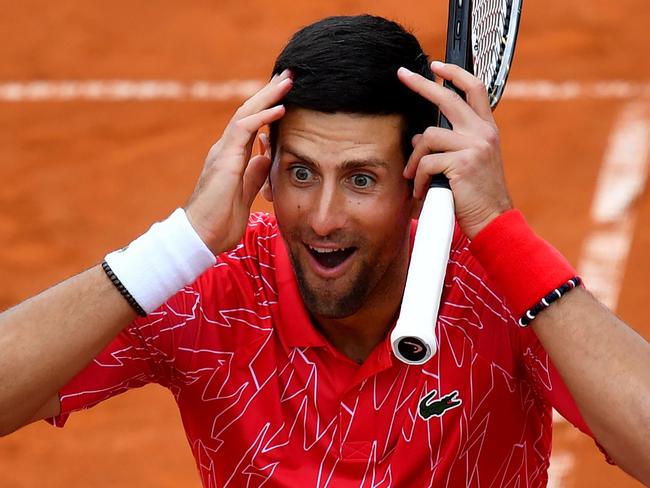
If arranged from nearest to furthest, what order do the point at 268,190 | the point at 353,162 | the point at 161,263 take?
the point at 161,263 < the point at 353,162 < the point at 268,190

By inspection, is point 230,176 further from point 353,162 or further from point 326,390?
point 326,390

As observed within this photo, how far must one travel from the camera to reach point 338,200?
415 centimetres

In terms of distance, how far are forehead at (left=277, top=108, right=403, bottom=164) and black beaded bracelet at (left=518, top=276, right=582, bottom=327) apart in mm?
674

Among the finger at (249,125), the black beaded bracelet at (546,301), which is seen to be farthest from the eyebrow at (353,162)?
the black beaded bracelet at (546,301)

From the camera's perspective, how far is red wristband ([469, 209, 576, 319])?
3.94 metres

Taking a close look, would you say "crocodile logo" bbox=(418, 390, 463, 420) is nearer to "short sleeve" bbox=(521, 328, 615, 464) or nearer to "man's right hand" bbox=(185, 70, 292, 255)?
"short sleeve" bbox=(521, 328, 615, 464)

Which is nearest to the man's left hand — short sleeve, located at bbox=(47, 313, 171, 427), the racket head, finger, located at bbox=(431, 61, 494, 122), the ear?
finger, located at bbox=(431, 61, 494, 122)

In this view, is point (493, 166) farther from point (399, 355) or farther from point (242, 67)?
point (242, 67)

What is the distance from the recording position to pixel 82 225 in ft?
29.1

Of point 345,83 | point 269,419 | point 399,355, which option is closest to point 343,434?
point 269,419

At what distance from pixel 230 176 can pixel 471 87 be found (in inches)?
32.1

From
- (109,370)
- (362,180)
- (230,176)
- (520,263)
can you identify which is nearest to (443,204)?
(520,263)

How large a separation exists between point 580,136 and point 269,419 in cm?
547

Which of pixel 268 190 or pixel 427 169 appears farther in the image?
pixel 268 190
